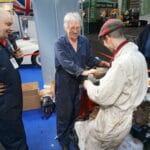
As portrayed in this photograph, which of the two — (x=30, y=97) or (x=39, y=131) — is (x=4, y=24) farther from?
(x=30, y=97)

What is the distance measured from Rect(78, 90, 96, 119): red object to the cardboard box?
157 centimetres

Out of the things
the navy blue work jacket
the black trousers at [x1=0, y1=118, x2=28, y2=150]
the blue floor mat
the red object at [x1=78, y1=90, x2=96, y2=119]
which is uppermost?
the navy blue work jacket

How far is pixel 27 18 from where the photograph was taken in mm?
7098

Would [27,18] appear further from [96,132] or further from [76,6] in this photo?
[96,132]

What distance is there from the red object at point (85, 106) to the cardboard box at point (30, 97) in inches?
62.0

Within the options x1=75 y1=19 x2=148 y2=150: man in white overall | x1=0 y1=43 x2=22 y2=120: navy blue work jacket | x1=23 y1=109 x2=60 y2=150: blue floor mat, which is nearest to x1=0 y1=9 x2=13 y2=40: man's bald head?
x1=0 y1=43 x2=22 y2=120: navy blue work jacket

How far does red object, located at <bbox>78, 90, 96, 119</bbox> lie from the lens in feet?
7.63

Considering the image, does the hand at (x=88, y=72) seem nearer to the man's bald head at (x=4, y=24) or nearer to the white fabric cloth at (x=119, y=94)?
the white fabric cloth at (x=119, y=94)

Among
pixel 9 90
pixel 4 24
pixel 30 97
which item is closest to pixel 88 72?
pixel 9 90

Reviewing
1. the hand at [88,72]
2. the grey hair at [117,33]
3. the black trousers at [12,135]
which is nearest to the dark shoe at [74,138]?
the black trousers at [12,135]

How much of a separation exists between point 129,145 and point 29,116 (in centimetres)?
201

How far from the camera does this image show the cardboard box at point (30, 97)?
3.79 metres

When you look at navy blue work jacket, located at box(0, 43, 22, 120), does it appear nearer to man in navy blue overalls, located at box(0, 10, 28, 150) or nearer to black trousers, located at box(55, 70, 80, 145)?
man in navy blue overalls, located at box(0, 10, 28, 150)

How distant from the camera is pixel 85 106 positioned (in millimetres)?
2377
